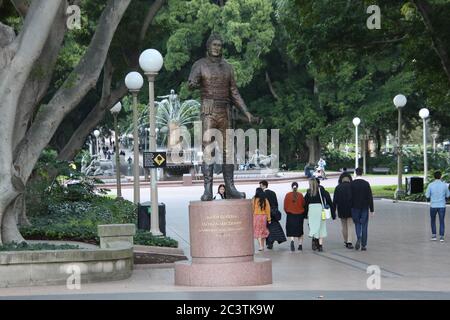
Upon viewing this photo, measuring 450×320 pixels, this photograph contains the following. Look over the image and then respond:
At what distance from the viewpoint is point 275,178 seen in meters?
59.9

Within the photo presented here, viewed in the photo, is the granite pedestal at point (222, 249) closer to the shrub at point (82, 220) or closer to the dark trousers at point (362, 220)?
the shrub at point (82, 220)

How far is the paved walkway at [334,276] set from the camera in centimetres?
1324

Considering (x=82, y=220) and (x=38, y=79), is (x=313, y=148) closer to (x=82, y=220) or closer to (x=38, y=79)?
(x=82, y=220)

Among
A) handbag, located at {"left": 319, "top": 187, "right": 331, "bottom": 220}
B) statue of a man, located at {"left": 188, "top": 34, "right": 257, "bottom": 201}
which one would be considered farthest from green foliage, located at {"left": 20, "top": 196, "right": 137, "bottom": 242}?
statue of a man, located at {"left": 188, "top": 34, "right": 257, "bottom": 201}

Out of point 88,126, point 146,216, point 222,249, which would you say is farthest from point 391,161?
point 222,249

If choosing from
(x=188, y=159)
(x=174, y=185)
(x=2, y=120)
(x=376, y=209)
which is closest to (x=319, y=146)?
(x=188, y=159)

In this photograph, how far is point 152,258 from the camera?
64.3ft

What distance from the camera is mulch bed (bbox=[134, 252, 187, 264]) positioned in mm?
19203

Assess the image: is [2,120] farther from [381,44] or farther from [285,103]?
[285,103]

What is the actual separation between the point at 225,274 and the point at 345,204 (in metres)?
7.67

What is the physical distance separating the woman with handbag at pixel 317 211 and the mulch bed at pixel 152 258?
3.17 metres

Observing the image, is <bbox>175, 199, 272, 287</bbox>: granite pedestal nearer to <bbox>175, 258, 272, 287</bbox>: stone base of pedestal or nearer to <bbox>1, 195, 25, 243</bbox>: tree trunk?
<bbox>175, 258, 272, 287</bbox>: stone base of pedestal

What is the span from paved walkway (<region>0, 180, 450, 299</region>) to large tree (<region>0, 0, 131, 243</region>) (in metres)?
2.56

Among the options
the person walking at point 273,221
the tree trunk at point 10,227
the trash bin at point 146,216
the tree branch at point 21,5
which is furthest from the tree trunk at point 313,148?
the tree trunk at point 10,227
